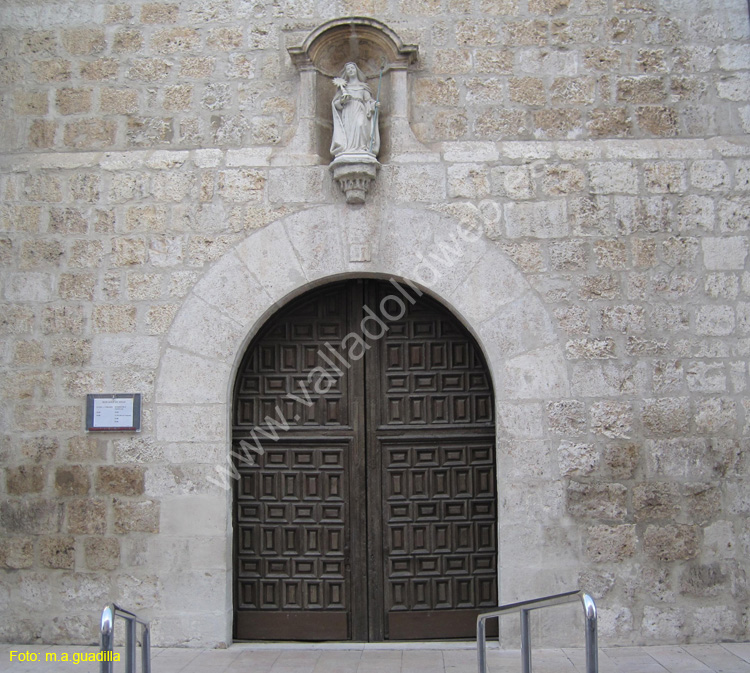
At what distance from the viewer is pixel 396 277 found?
486 centimetres

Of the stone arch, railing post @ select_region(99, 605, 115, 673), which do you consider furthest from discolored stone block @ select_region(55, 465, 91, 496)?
railing post @ select_region(99, 605, 115, 673)

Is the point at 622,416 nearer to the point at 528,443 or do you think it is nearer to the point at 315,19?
the point at 528,443

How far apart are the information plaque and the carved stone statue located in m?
1.90

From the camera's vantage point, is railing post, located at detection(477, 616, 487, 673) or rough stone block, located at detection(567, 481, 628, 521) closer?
railing post, located at detection(477, 616, 487, 673)

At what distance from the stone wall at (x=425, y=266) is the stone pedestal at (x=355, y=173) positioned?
94mm

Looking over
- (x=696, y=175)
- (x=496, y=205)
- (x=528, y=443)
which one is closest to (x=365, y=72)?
(x=496, y=205)

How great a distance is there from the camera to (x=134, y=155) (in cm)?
497

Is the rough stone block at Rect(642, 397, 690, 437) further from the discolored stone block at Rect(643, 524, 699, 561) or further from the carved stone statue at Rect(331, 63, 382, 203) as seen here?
the carved stone statue at Rect(331, 63, 382, 203)

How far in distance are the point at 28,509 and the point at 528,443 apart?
10.4 ft

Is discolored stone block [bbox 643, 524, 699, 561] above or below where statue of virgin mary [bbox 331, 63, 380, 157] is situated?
below

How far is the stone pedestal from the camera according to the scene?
187 inches

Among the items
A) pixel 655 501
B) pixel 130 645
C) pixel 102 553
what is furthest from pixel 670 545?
pixel 102 553

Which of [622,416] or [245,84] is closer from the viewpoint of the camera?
[622,416]

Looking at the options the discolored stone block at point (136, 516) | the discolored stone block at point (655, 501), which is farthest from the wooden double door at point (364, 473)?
the discolored stone block at point (655, 501)
